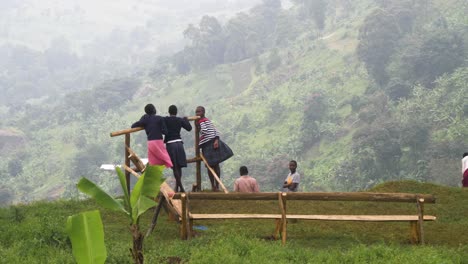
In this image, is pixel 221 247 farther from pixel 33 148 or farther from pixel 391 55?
pixel 33 148

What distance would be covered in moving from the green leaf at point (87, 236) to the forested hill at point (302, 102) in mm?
36533

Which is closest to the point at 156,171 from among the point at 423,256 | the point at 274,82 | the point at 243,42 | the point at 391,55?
the point at 423,256

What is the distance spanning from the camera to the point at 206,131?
13891 mm

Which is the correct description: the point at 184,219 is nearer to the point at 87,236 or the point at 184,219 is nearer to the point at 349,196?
the point at 349,196

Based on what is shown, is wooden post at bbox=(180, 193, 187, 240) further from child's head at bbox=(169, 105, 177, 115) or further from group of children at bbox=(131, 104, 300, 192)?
child's head at bbox=(169, 105, 177, 115)

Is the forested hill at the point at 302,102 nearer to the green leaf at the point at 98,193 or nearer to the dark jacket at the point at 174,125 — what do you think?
the dark jacket at the point at 174,125

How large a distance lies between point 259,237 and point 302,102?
62711 mm

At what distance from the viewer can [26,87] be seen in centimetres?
16150

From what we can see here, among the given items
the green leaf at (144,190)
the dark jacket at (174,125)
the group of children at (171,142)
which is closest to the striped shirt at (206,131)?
the group of children at (171,142)

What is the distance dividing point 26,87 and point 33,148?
7508 cm

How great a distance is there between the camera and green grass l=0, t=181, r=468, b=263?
9.11 metres

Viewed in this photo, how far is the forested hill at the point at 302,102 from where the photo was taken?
49531 millimetres

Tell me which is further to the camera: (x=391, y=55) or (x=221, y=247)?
(x=391, y=55)

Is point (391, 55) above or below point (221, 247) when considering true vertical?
above
